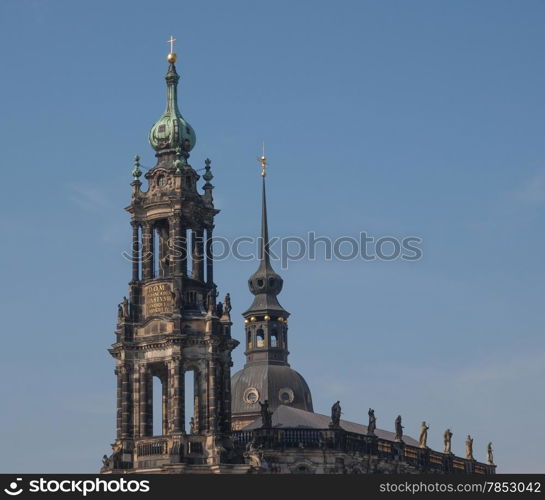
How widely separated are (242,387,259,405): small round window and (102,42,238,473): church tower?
30384mm

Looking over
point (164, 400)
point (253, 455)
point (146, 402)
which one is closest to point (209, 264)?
point (164, 400)

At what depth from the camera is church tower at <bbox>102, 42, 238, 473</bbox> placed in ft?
375

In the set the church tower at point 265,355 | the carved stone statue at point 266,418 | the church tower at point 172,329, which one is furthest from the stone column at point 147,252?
the church tower at point 265,355

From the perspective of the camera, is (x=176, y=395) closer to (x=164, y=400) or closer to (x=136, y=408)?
(x=136, y=408)

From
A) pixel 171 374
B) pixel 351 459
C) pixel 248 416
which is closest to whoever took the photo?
pixel 171 374

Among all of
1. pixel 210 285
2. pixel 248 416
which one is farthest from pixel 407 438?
pixel 210 285

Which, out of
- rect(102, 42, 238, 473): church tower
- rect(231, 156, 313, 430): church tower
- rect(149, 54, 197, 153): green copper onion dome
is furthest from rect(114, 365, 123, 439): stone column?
rect(231, 156, 313, 430): church tower

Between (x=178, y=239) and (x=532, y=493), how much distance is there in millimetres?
43060

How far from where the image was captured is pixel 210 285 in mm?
119812

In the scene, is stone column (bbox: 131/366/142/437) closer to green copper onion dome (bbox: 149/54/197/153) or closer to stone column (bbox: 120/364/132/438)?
stone column (bbox: 120/364/132/438)

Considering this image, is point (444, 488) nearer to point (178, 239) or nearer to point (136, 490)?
point (136, 490)

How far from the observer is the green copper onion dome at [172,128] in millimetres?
121375

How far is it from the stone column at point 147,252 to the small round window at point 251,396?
33.2 meters

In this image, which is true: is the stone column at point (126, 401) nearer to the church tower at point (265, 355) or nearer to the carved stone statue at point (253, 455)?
the carved stone statue at point (253, 455)
